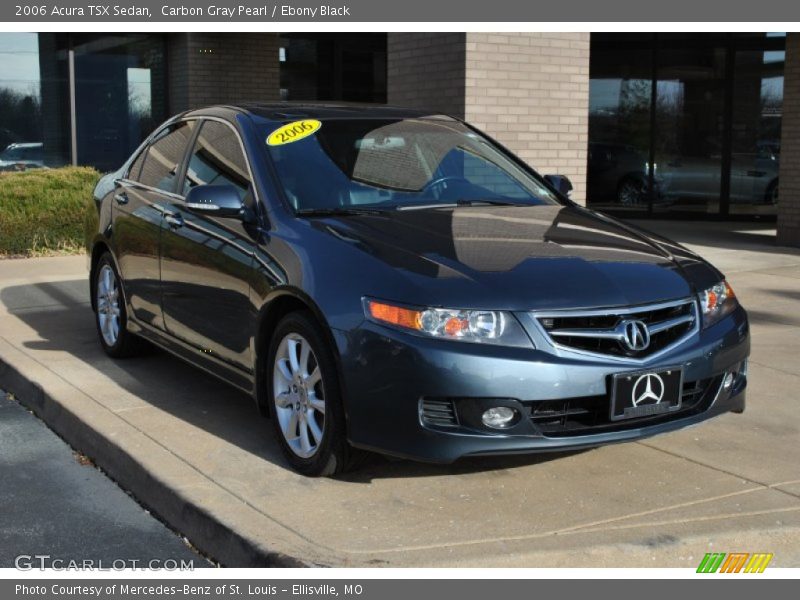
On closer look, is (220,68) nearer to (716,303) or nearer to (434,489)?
(716,303)

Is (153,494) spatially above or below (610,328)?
below

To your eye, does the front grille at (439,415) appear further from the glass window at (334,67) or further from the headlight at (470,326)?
the glass window at (334,67)

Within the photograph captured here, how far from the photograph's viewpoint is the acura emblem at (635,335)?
14.2 ft

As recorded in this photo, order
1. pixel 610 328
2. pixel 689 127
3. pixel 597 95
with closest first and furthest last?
pixel 610 328, pixel 689 127, pixel 597 95

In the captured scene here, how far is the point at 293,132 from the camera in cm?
545

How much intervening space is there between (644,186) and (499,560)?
45.5 ft

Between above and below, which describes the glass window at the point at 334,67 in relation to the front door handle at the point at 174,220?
above

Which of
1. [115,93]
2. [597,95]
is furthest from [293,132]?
[597,95]

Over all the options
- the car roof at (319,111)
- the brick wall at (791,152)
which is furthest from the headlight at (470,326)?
the brick wall at (791,152)

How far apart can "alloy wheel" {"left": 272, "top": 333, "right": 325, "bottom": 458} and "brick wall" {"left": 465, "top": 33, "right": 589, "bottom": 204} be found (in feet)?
17.1

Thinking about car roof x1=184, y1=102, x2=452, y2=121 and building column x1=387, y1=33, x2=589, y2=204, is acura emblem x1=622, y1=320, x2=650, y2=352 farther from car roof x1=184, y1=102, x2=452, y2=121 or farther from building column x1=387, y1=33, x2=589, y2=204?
building column x1=387, y1=33, x2=589, y2=204

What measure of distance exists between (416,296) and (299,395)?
825 mm

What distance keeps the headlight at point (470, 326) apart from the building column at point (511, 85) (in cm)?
559

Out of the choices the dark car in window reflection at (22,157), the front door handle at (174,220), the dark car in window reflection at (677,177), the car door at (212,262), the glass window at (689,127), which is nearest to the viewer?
the car door at (212,262)
